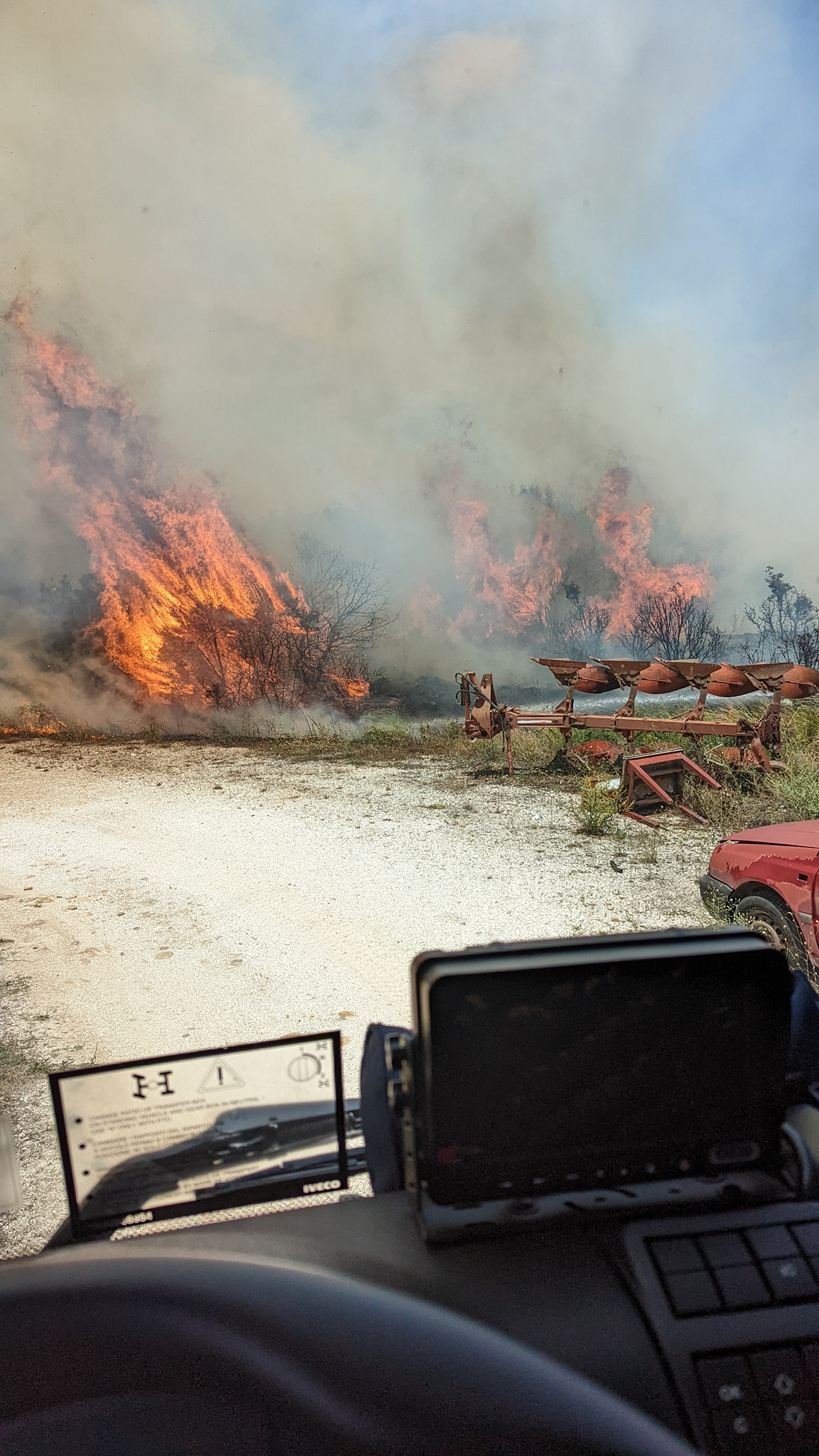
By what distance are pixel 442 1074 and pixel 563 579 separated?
55.1ft

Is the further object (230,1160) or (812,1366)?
(230,1160)

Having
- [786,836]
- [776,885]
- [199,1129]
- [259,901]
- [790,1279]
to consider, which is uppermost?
[199,1129]

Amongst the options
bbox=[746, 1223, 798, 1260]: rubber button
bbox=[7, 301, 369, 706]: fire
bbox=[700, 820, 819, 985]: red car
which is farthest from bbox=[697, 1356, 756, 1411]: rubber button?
bbox=[7, 301, 369, 706]: fire

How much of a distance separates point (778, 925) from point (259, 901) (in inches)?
114

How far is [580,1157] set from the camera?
2.81 ft

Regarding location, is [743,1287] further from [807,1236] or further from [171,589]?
[171,589]

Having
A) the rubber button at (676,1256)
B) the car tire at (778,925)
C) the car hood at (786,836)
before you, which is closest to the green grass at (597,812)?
the car hood at (786,836)

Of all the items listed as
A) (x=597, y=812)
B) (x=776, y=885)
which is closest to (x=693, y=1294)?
(x=776, y=885)

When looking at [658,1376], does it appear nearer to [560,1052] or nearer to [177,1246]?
[560,1052]

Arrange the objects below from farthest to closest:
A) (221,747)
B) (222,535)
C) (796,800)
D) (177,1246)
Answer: (222,535), (221,747), (796,800), (177,1246)

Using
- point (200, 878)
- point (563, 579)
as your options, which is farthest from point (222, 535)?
point (200, 878)

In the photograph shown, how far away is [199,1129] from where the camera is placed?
3.06ft

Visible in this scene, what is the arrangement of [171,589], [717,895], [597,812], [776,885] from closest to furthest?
[776,885]
[717,895]
[597,812]
[171,589]

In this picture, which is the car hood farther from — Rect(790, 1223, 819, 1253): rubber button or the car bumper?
Rect(790, 1223, 819, 1253): rubber button
